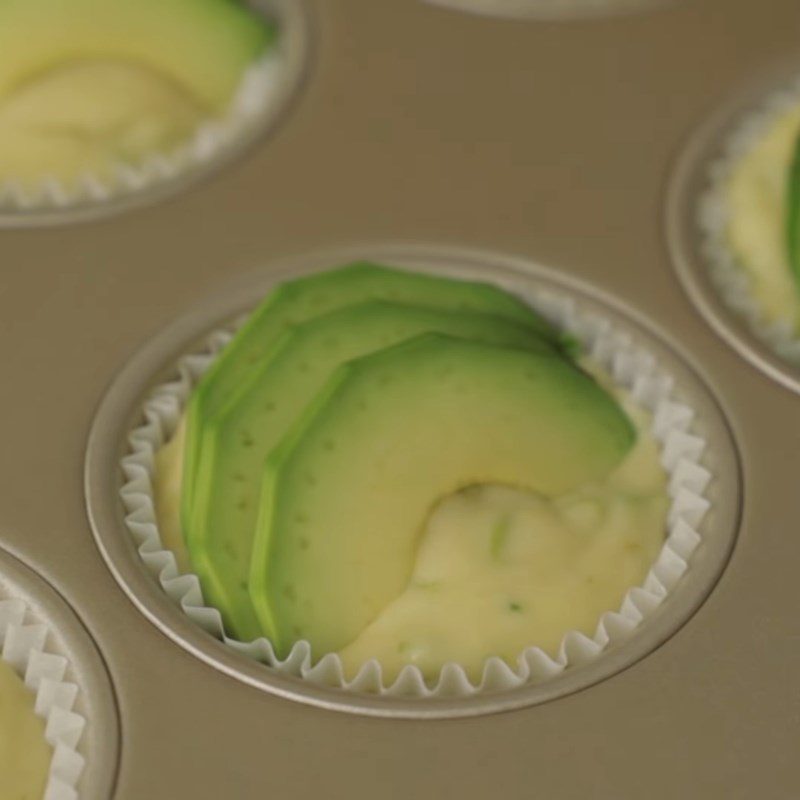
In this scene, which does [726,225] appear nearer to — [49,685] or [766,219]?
[766,219]

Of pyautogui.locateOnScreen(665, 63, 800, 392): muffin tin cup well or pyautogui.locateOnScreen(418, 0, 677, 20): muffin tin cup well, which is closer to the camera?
pyautogui.locateOnScreen(665, 63, 800, 392): muffin tin cup well

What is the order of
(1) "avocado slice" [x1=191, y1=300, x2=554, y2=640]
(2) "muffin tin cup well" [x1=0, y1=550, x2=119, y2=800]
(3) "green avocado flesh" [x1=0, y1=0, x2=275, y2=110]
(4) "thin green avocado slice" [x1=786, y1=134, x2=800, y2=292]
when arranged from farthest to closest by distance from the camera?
(3) "green avocado flesh" [x1=0, y1=0, x2=275, y2=110], (4) "thin green avocado slice" [x1=786, y1=134, x2=800, y2=292], (1) "avocado slice" [x1=191, y1=300, x2=554, y2=640], (2) "muffin tin cup well" [x1=0, y1=550, x2=119, y2=800]

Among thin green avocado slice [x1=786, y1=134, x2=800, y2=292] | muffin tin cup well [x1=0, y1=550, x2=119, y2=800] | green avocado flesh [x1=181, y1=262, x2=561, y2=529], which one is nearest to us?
muffin tin cup well [x1=0, y1=550, x2=119, y2=800]

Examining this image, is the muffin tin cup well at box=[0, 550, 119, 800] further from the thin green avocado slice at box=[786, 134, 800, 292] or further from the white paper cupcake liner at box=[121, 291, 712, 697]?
the thin green avocado slice at box=[786, 134, 800, 292]

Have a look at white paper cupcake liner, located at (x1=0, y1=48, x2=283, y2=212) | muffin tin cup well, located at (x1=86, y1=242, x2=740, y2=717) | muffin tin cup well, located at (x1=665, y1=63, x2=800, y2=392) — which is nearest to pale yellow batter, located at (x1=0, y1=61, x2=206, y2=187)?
white paper cupcake liner, located at (x1=0, y1=48, x2=283, y2=212)

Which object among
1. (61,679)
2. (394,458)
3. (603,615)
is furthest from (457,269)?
A: (61,679)

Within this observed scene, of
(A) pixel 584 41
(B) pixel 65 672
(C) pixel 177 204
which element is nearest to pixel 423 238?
(C) pixel 177 204
